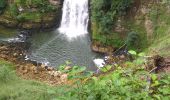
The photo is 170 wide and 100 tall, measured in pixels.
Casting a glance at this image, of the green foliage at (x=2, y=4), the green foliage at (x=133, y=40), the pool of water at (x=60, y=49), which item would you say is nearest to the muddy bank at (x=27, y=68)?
the pool of water at (x=60, y=49)

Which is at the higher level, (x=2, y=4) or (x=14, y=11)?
(x=2, y=4)

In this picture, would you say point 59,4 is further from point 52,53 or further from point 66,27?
point 52,53

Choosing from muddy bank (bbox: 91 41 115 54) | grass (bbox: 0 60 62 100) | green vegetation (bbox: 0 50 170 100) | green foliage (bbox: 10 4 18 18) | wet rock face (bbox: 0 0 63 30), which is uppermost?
green vegetation (bbox: 0 50 170 100)

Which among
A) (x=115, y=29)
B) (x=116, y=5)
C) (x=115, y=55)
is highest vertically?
(x=116, y=5)

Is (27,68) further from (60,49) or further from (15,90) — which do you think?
(15,90)

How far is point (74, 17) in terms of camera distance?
27328mm

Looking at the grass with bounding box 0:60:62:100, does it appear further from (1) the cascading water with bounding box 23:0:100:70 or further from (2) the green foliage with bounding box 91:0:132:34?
(2) the green foliage with bounding box 91:0:132:34

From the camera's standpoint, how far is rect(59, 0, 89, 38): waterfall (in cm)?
2682

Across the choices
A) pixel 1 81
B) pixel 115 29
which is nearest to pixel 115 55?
pixel 115 29

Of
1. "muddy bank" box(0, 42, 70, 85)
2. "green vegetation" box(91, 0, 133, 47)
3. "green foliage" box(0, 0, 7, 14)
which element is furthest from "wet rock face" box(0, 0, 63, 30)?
"green vegetation" box(91, 0, 133, 47)

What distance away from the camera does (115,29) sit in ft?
77.2

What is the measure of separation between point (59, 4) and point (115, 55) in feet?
23.1

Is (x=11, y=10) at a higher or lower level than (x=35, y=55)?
higher

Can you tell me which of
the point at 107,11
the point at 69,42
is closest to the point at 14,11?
the point at 69,42
